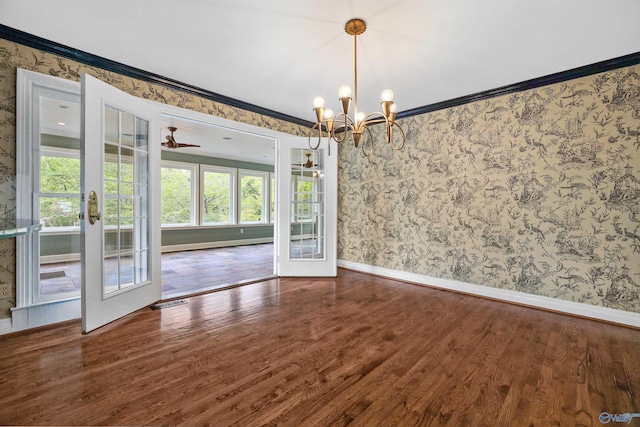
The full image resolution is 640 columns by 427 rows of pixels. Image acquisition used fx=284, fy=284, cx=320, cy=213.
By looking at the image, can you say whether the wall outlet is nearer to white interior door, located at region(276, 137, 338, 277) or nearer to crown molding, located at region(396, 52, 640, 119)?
white interior door, located at region(276, 137, 338, 277)

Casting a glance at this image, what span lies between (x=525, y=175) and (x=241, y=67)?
3.34m

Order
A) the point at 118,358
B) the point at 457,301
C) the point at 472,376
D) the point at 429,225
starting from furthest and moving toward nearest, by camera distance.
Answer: the point at 429,225, the point at 457,301, the point at 118,358, the point at 472,376

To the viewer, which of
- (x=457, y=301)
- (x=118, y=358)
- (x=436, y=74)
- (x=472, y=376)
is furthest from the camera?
(x=457, y=301)

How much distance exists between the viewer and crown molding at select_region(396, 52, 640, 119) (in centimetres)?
268

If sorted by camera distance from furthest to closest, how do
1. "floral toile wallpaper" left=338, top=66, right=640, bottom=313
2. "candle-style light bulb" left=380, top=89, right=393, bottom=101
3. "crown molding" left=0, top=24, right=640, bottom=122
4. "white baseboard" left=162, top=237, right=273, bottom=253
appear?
"white baseboard" left=162, top=237, right=273, bottom=253
"floral toile wallpaper" left=338, top=66, right=640, bottom=313
"crown molding" left=0, top=24, right=640, bottom=122
"candle-style light bulb" left=380, top=89, right=393, bottom=101

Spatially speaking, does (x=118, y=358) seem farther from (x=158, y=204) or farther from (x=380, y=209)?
(x=380, y=209)

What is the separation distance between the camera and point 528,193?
3193mm

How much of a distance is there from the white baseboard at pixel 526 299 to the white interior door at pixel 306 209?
102 cm

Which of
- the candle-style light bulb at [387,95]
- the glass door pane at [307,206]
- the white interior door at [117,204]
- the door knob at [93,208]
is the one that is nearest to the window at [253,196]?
the glass door pane at [307,206]

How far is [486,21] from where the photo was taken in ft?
7.13

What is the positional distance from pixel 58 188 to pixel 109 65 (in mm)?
1331

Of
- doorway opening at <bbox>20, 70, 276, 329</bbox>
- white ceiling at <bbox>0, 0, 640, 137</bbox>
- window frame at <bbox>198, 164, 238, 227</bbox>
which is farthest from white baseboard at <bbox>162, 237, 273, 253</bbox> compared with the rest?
white ceiling at <bbox>0, 0, 640, 137</bbox>

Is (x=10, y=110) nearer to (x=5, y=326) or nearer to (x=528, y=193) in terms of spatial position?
(x=5, y=326)

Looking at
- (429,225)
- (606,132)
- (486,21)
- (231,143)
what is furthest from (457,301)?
(231,143)
